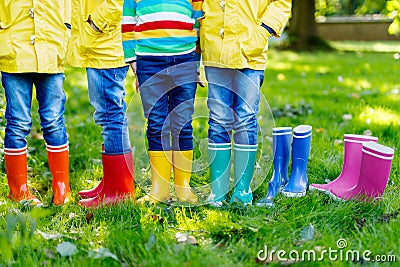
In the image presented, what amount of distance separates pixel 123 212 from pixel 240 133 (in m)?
0.76

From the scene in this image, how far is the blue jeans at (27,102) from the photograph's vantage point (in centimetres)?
314

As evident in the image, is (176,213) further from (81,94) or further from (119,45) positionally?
(81,94)

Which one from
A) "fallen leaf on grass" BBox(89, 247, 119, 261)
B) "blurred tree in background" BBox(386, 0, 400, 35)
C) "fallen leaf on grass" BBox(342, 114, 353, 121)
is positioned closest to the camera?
"fallen leaf on grass" BBox(89, 247, 119, 261)

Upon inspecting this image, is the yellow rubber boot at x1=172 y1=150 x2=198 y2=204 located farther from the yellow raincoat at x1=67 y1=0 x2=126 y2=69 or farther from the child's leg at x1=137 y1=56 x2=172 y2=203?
the yellow raincoat at x1=67 y1=0 x2=126 y2=69

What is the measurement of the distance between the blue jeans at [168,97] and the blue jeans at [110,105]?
216mm

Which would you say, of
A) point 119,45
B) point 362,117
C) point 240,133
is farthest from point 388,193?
point 362,117

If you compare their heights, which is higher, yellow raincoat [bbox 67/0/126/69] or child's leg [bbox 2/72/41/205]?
yellow raincoat [bbox 67/0/126/69]

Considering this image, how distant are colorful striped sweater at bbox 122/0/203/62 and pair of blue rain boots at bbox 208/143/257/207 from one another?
0.58 metres

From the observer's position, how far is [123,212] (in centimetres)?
288

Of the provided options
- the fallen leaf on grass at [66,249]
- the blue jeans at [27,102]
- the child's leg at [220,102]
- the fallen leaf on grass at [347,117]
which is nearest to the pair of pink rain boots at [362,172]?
the child's leg at [220,102]

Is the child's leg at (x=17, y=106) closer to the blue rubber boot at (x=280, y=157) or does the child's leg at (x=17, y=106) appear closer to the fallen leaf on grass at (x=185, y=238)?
the fallen leaf on grass at (x=185, y=238)

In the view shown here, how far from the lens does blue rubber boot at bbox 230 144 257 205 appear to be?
306 centimetres

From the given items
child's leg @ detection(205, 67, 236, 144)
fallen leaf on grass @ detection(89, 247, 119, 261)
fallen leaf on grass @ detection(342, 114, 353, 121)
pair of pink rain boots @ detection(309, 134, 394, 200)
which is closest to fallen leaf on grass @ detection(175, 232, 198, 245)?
fallen leaf on grass @ detection(89, 247, 119, 261)

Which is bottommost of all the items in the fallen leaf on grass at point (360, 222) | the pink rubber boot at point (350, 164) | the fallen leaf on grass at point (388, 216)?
the fallen leaf on grass at point (360, 222)
